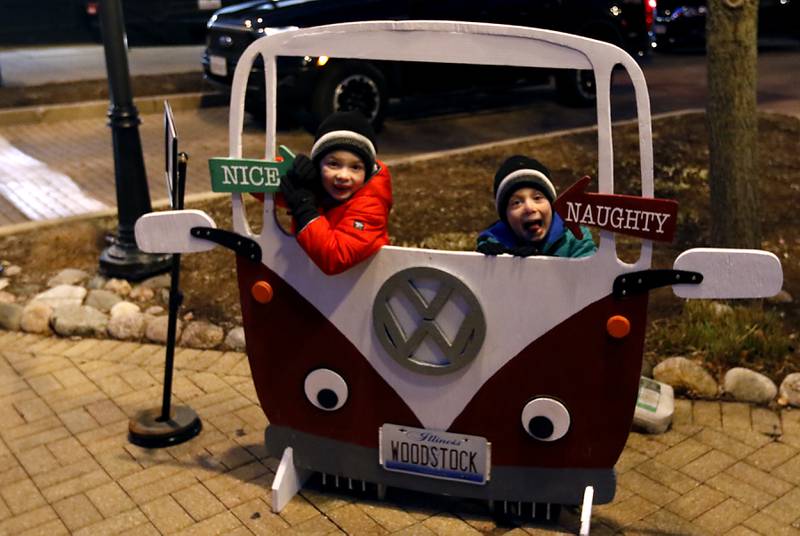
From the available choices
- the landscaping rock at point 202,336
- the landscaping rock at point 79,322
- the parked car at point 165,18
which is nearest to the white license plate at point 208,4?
the parked car at point 165,18

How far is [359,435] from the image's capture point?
4.09m

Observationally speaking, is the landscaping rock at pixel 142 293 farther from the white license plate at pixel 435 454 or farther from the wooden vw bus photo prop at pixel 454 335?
the white license plate at pixel 435 454

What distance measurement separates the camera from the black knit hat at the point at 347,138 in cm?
384

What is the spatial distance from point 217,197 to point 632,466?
4.49 m

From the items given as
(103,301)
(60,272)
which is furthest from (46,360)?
(60,272)

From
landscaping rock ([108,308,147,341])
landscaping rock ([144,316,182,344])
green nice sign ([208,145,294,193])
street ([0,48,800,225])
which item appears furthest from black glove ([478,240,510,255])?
street ([0,48,800,225])

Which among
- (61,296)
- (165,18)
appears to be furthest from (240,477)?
(165,18)

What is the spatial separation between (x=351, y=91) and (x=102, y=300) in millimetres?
4661

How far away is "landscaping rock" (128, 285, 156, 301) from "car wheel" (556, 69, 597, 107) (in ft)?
22.2

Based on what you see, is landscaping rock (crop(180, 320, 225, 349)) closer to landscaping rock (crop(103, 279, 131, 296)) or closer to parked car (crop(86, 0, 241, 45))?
landscaping rock (crop(103, 279, 131, 296))

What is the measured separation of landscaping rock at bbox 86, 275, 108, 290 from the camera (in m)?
6.43

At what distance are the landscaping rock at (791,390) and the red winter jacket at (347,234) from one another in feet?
7.80

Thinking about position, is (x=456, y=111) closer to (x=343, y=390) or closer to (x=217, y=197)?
(x=217, y=197)

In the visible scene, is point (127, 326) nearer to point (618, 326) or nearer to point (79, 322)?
point (79, 322)
